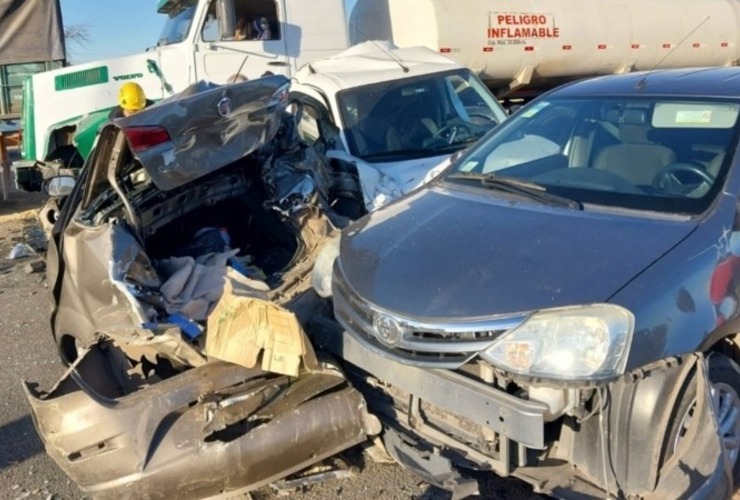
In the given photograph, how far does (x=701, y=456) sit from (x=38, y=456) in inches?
128

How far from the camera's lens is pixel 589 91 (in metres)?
4.13

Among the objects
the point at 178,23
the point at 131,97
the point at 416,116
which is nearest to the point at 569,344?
the point at 416,116

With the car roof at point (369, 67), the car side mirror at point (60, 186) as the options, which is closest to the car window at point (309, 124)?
the car roof at point (369, 67)

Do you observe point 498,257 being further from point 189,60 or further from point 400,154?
point 189,60

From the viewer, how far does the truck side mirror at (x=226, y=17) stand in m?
8.66

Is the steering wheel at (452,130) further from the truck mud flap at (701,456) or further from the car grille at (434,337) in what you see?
the truck mud flap at (701,456)

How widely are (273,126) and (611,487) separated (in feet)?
10.2

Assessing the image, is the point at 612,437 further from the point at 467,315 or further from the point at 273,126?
the point at 273,126

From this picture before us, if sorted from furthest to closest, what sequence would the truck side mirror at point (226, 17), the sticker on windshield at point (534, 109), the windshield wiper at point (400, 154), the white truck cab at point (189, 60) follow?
the white truck cab at point (189, 60), the truck side mirror at point (226, 17), the windshield wiper at point (400, 154), the sticker on windshield at point (534, 109)

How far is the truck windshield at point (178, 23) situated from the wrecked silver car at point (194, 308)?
4.47 meters

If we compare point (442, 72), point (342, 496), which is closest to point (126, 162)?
point (342, 496)

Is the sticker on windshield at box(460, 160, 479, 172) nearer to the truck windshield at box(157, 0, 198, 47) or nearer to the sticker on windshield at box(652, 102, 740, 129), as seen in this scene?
the sticker on windshield at box(652, 102, 740, 129)

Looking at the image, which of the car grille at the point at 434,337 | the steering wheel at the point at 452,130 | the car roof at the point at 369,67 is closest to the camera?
the car grille at the point at 434,337

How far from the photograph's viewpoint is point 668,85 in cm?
383
